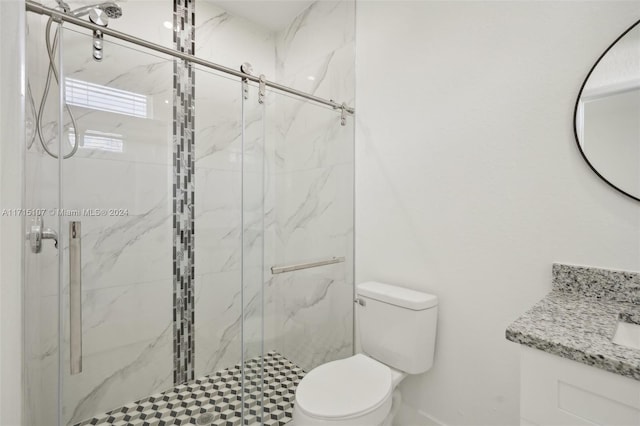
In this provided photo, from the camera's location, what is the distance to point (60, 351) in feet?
3.82

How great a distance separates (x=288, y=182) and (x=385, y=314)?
89 cm

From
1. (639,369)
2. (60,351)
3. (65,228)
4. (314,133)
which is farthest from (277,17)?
(639,369)

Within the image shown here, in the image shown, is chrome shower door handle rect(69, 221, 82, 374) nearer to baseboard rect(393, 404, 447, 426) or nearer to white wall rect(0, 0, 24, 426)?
white wall rect(0, 0, 24, 426)

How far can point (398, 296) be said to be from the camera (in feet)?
5.05

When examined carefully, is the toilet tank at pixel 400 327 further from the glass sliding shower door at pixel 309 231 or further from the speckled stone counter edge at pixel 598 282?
the speckled stone counter edge at pixel 598 282

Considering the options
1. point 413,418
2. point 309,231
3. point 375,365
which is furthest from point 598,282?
point 309,231

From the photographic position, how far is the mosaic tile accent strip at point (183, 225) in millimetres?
1829

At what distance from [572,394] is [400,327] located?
0.84 m

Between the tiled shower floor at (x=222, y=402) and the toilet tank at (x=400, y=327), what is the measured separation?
0.55 metres

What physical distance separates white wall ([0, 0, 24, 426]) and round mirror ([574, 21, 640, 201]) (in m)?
1.65

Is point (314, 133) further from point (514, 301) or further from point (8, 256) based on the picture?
point (8, 256)

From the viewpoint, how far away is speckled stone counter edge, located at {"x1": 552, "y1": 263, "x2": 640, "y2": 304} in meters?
1.04

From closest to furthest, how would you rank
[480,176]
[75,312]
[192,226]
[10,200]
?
[10,200]
[75,312]
[480,176]
[192,226]

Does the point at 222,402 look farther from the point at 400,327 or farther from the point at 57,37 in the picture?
the point at 57,37
